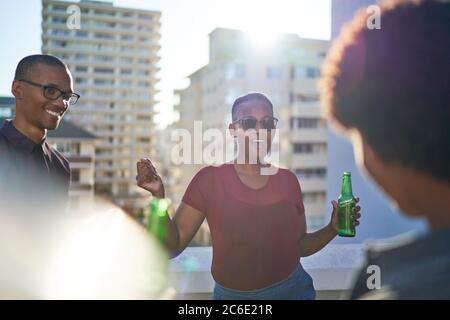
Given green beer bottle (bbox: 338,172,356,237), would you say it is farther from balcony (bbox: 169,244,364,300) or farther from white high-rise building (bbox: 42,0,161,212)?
white high-rise building (bbox: 42,0,161,212)

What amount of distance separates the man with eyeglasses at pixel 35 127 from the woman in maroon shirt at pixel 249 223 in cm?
44

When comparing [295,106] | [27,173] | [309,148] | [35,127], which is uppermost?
[295,106]

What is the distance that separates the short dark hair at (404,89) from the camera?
0.73 metres

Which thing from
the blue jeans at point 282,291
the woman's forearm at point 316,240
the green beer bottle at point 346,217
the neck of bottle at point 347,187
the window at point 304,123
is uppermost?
the window at point 304,123

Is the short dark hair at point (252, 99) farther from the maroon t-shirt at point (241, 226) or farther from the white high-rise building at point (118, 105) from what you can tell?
the white high-rise building at point (118, 105)

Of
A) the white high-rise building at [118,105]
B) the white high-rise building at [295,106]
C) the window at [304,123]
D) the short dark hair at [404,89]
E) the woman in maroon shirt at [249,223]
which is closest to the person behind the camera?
the short dark hair at [404,89]

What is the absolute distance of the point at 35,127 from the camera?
1487mm

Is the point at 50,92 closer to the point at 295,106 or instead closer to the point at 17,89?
the point at 17,89

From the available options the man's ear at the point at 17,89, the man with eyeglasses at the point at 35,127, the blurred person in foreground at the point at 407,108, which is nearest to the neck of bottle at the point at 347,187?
the blurred person in foreground at the point at 407,108

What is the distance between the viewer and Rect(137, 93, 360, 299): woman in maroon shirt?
1.55m

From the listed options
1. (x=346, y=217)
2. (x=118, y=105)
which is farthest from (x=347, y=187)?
(x=118, y=105)

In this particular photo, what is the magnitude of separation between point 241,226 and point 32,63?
865mm

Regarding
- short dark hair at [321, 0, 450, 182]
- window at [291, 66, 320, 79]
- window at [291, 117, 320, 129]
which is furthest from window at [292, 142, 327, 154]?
short dark hair at [321, 0, 450, 182]
